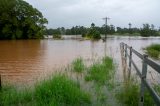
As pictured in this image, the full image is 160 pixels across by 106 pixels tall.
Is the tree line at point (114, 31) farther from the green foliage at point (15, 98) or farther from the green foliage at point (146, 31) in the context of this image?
the green foliage at point (15, 98)

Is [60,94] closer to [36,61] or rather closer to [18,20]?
[36,61]

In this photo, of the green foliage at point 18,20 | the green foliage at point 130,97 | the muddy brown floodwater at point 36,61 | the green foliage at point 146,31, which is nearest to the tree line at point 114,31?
the green foliage at point 146,31

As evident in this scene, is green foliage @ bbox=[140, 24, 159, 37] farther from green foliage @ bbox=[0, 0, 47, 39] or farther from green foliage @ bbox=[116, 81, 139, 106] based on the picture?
green foliage @ bbox=[116, 81, 139, 106]

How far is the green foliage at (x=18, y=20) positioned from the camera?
218ft

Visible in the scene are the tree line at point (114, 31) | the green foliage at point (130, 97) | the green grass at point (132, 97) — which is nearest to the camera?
the green grass at point (132, 97)

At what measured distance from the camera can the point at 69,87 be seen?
6.53 meters

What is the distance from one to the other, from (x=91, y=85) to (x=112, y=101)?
194 centimetres

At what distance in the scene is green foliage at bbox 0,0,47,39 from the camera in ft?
218

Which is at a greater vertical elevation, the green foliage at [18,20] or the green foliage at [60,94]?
the green foliage at [18,20]

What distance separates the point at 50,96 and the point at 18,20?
213 ft

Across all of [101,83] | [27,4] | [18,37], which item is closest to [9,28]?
[18,37]

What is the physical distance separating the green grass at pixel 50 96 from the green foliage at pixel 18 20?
61.7 meters

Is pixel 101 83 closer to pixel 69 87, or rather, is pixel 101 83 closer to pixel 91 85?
pixel 91 85

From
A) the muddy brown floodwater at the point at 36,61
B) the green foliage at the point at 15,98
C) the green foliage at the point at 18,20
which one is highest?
the green foliage at the point at 18,20
